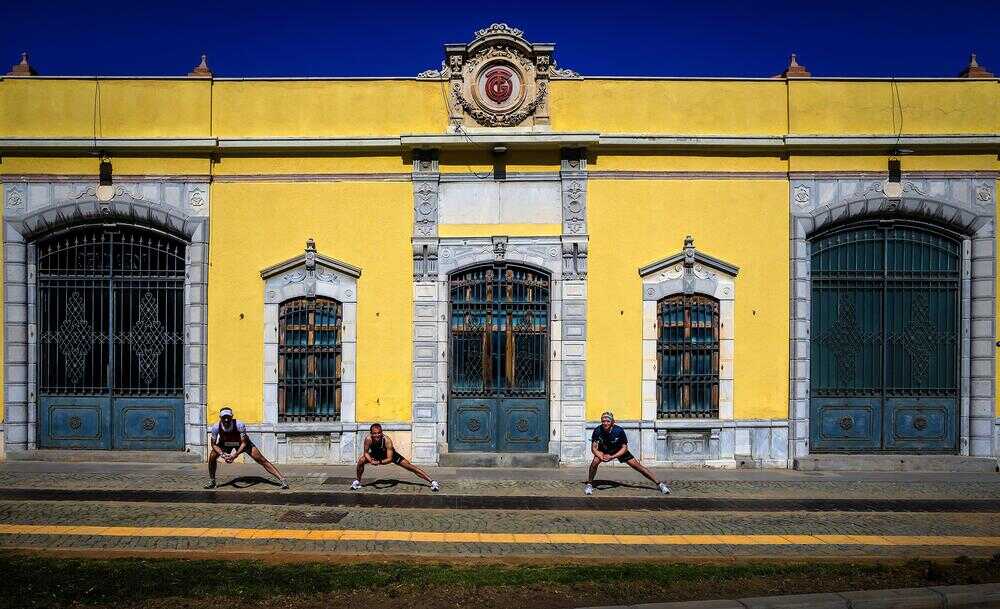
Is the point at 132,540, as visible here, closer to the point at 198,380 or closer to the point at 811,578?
the point at 198,380

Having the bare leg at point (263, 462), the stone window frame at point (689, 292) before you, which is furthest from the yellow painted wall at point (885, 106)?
the bare leg at point (263, 462)

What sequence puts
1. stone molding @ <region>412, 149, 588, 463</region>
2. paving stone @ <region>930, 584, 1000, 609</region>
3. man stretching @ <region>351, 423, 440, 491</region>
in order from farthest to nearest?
stone molding @ <region>412, 149, 588, 463</region>, man stretching @ <region>351, 423, 440, 491</region>, paving stone @ <region>930, 584, 1000, 609</region>

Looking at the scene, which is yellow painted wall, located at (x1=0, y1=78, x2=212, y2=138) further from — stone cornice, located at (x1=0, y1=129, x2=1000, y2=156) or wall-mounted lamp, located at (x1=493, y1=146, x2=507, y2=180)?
wall-mounted lamp, located at (x1=493, y1=146, x2=507, y2=180)

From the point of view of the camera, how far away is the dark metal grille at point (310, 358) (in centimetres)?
1276

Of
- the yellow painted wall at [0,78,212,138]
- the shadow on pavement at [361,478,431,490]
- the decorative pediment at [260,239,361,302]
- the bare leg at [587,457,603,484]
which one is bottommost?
the shadow on pavement at [361,478,431,490]

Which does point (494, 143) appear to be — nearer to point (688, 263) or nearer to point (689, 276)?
point (688, 263)

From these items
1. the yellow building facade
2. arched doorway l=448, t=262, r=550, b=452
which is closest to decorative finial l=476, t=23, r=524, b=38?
the yellow building facade

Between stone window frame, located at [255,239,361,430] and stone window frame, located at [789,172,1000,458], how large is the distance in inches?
318

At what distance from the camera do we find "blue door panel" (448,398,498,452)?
1266 centimetres

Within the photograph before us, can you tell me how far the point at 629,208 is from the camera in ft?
41.8

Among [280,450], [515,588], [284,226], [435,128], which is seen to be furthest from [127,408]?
[515,588]

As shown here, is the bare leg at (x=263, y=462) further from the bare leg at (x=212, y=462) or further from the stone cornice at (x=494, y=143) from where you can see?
the stone cornice at (x=494, y=143)

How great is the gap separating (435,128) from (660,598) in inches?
364

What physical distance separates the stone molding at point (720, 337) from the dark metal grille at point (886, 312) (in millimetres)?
1665
